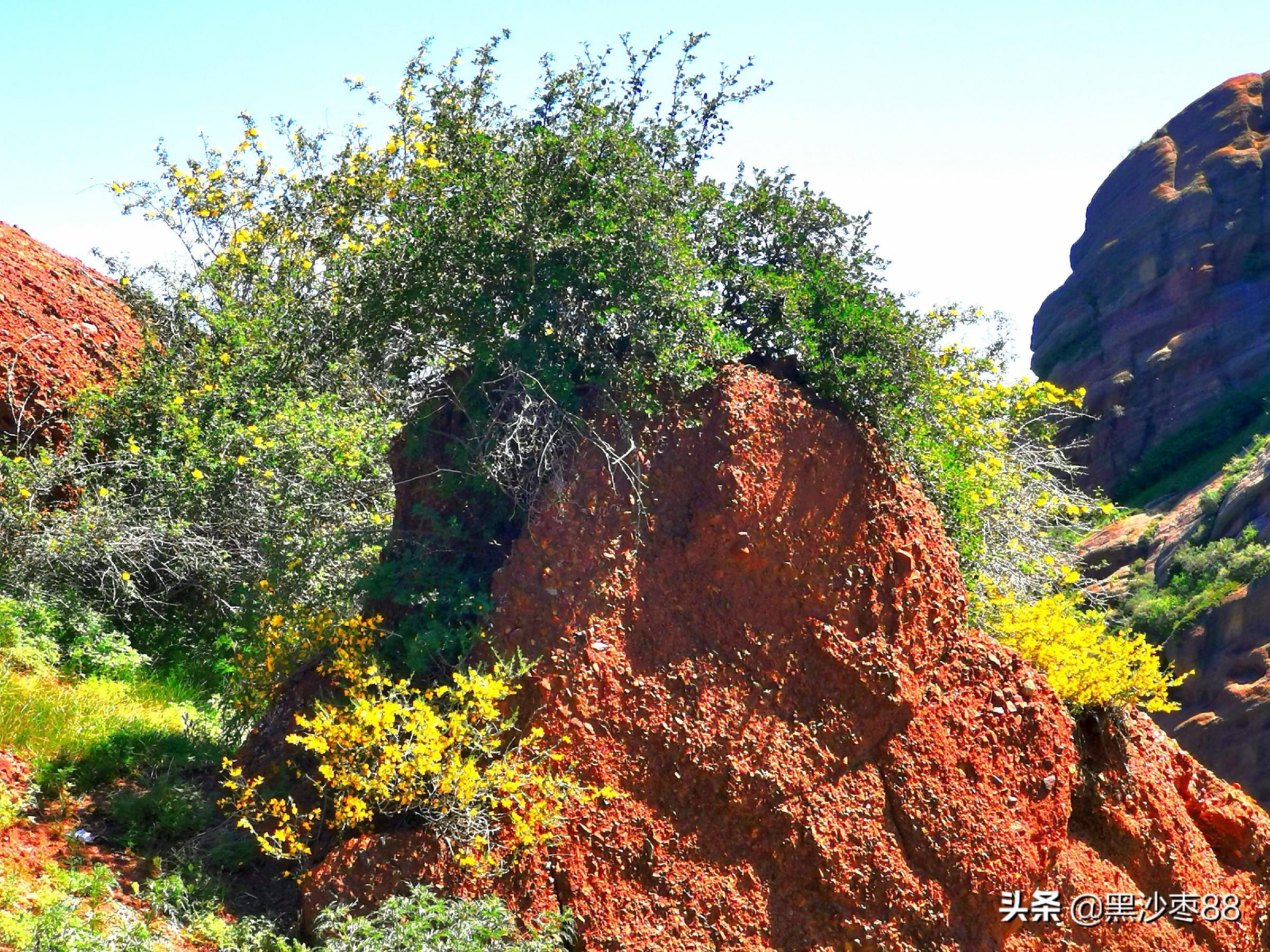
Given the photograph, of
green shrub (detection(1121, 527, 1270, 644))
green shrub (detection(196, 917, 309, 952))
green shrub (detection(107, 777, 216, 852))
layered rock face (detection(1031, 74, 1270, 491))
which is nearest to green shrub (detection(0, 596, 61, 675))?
green shrub (detection(107, 777, 216, 852))

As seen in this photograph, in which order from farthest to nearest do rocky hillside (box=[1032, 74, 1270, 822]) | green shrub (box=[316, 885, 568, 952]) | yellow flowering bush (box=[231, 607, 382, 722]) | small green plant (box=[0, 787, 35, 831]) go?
rocky hillside (box=[1032, 74, 1270, 822]) < yellow flowering bush (box=[231, 607, 382, 722]) < small green plant (box=[0, 787, 35, 831]) < green shrub (box=[316, 885, 568, 952])

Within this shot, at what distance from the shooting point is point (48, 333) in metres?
9.23

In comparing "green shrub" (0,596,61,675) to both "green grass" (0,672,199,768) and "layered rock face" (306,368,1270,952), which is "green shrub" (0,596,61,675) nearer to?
"green grass" (0,672,199,768)

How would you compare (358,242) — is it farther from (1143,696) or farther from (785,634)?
(1143,696)

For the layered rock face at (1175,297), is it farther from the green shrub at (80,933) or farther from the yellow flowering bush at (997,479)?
the green shrub at (80,933)

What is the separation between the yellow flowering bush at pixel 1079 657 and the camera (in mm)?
6637

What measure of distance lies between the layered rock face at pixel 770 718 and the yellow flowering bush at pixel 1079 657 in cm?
43

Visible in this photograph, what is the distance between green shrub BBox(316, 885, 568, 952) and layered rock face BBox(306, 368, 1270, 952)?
12cm

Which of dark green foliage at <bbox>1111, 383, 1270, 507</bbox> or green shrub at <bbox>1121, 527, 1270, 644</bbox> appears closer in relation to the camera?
green shrub at <bbox>1121, 527, 1270, 644</bbox>

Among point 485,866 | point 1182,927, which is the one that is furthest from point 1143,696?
point 485,866

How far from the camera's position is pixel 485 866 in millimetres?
4559

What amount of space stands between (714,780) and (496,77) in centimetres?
476

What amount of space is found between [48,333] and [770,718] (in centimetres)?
695

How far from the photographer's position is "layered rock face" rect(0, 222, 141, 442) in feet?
28.7
